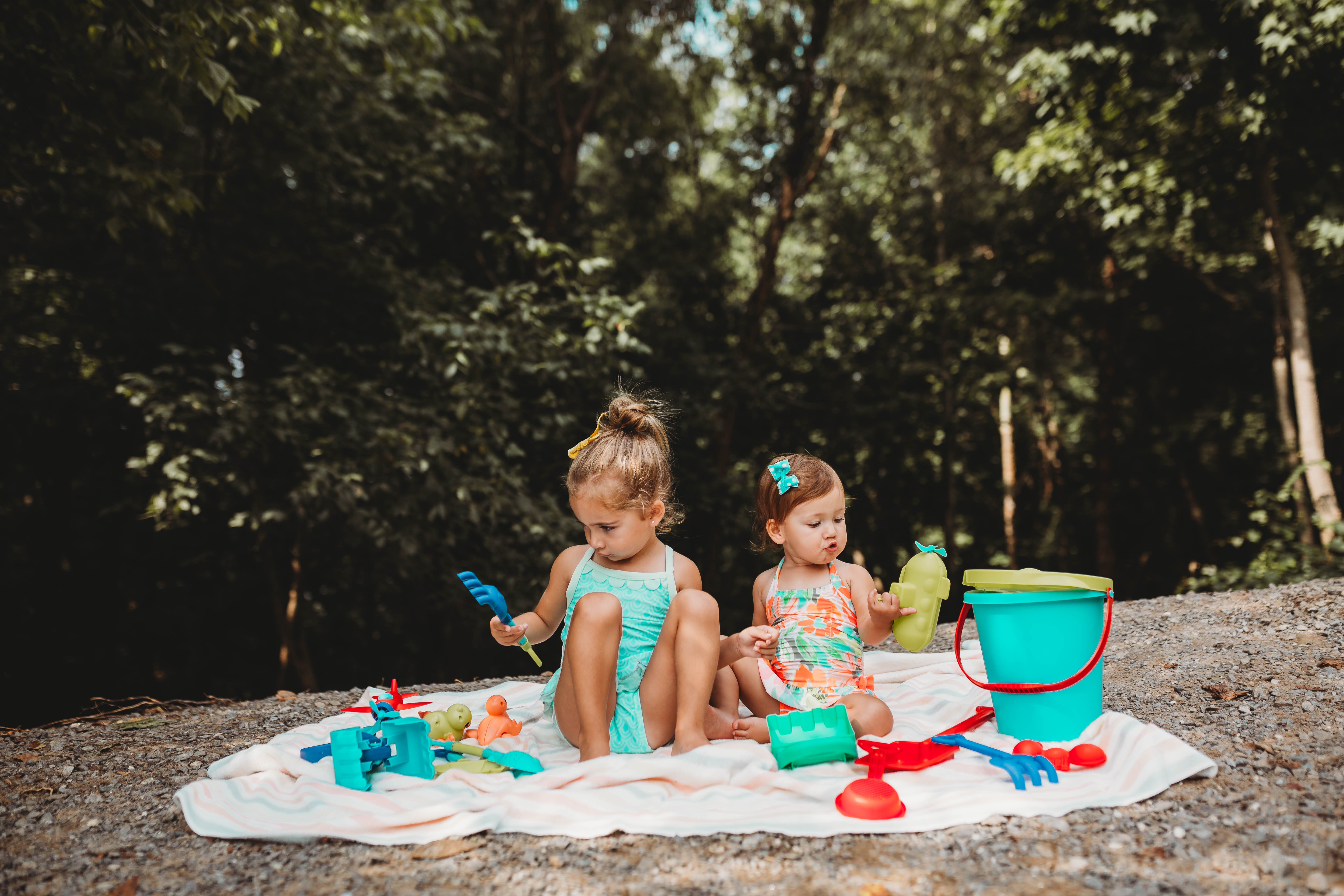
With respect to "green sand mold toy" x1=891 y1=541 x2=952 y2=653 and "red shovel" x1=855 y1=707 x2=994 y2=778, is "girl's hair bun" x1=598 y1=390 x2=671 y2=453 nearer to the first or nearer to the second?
"green sand mold toy" x1=891 y1=541 x2=952 y2=653

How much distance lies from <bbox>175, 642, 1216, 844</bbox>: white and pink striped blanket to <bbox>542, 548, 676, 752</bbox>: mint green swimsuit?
0.09 meters

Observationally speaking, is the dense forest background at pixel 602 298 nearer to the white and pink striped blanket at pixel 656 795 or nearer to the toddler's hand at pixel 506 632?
the toddler's hand at pixel 506 632

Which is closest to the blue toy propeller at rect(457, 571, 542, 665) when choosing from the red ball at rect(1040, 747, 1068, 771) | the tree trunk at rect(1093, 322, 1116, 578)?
the red ball at rect(1040, 747, 1068, 771)

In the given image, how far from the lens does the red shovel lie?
2043 mm

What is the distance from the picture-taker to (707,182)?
10.2 metres

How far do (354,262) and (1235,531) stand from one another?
11.2 metres

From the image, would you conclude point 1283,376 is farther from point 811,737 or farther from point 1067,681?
point 811,737

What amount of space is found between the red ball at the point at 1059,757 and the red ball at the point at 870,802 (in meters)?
0.50

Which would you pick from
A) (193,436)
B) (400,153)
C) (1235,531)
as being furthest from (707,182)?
(1235,531)

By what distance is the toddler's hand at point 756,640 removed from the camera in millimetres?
2139

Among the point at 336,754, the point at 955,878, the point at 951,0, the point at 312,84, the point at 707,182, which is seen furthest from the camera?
the point at 707,182

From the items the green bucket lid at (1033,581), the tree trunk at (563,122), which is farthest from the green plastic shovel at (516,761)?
the tree trunk at (563,122)

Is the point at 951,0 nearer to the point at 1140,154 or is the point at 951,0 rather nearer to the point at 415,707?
the point at 1140,154

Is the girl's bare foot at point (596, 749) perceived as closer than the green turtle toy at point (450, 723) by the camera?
Yes
